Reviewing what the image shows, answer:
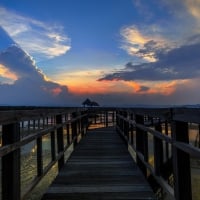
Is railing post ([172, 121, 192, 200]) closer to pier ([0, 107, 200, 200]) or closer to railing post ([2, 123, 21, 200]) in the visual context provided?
pier ([0, 107, 200, 200])

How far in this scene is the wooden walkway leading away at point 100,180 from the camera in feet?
15.8

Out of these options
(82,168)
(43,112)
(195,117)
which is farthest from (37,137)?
(82,168)

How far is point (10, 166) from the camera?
3.19 m

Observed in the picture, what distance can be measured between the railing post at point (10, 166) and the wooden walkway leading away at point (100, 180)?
156 cm

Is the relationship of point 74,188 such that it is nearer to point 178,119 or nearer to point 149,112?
point 149,112

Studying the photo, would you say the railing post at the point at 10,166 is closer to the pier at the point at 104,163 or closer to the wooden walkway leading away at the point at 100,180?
the pier at the point at 104,163

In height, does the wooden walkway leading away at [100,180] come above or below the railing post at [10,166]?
below

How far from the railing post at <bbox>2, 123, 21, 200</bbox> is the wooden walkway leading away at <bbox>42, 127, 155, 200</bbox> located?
1.56 meters

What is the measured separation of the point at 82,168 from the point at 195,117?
4.70 meters

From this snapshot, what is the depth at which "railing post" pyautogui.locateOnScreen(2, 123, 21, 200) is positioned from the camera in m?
3.10

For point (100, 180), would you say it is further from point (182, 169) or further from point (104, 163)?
point (182, 169)

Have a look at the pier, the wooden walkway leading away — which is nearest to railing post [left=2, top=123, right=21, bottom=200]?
the pier

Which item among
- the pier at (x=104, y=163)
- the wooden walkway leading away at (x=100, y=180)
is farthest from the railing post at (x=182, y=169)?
the wooden walkway leading away at (x=100, y=180)

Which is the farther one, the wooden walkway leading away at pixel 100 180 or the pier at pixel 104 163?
the wooden walkway leading away at pixel 100 180
